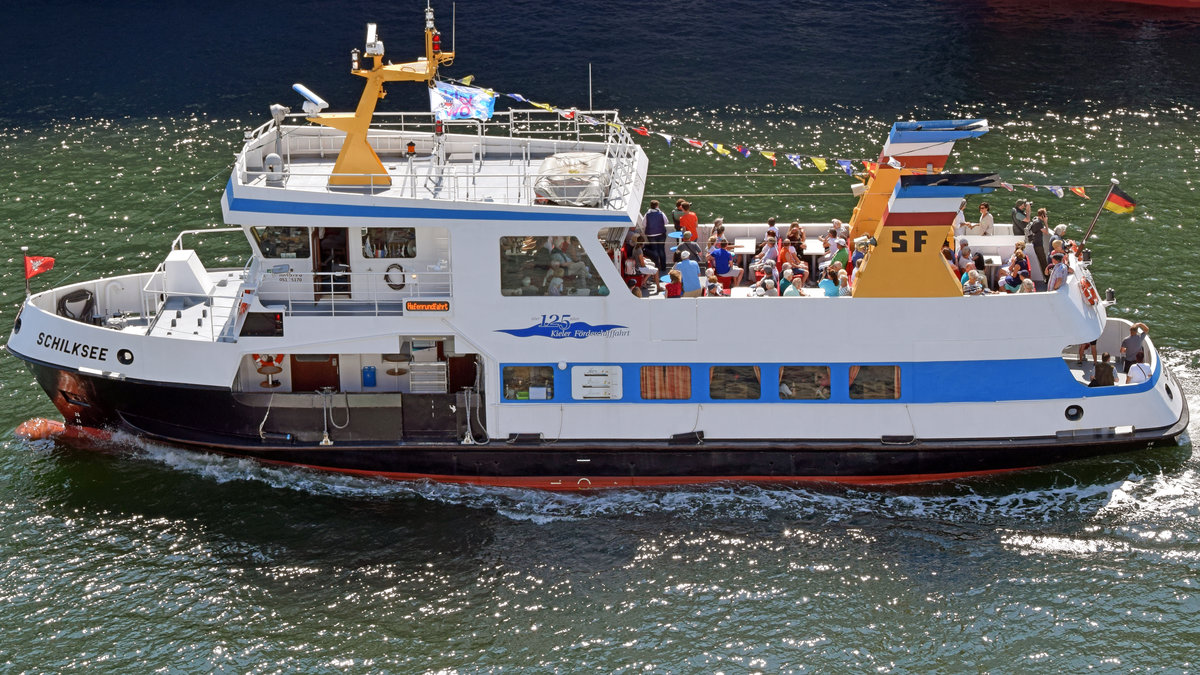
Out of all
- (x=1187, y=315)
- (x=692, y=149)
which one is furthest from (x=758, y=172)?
(x=1187, y=315)

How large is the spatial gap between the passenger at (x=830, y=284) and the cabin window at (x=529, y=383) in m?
4.88

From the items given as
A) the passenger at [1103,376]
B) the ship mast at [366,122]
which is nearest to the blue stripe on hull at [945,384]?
the passenger at [1103,376]

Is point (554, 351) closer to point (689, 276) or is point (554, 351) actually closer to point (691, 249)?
point (689, 276)

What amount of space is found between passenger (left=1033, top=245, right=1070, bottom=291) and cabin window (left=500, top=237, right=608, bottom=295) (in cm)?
758

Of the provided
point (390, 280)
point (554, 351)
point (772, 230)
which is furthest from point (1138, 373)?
point (390, 280)

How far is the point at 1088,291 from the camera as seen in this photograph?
2314cm

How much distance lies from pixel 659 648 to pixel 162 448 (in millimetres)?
10332

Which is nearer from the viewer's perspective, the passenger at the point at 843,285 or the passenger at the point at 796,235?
the passenger at the point at 843,285

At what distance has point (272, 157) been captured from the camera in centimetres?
2291

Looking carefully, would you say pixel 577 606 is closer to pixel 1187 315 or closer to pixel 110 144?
pixel 1187 315

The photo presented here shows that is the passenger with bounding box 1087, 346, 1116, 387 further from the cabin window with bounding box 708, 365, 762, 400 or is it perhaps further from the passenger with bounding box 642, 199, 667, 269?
the passenger with bounding box 642, 199, 667, 269

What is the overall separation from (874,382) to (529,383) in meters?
5.92

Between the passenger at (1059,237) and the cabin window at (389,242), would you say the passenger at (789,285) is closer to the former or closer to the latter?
the passenger at (1059,237)

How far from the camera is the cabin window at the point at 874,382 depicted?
22812mm
